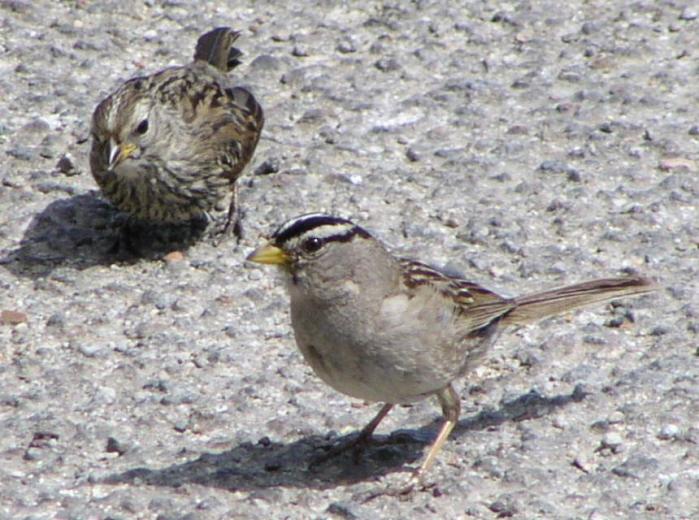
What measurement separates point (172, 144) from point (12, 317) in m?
1.65

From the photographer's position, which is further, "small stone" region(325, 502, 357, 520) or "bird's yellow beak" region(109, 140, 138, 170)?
"bird's yellow beak" region(109, 140, 138, 170)

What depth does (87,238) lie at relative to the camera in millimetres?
8734

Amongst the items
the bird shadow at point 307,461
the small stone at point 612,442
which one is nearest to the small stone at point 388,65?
the bird shadow at point 307,461

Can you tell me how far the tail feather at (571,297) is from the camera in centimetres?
687

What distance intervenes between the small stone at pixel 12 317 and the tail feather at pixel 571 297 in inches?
106

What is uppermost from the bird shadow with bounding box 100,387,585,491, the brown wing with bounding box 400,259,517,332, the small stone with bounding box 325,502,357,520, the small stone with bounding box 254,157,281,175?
the brown wing with bounding box 400,259,517,332

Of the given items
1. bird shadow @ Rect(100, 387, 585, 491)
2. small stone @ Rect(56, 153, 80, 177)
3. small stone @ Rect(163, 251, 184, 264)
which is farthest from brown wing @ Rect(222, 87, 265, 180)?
bird shadow @ Rect(100, 387, 585, 491)

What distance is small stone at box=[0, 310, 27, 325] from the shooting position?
25.1 feet

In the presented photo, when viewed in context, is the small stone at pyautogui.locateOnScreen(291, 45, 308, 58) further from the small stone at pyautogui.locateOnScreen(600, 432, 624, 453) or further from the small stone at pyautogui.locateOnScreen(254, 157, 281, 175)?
the small stone at pyautogui.locateOnScreen(600, 432, 624, 453)

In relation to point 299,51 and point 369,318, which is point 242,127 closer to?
point 299,51

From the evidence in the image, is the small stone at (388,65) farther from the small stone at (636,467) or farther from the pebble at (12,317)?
the small stone at (636,467)

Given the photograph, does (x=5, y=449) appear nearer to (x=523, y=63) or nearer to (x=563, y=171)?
(x=563, y=171)

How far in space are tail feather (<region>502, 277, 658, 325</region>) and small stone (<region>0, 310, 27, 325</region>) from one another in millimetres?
2694

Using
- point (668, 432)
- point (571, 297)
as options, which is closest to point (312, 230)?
point (571, 297)
